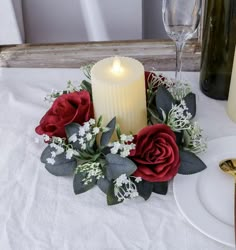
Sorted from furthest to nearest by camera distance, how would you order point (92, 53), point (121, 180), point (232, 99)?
point (92, 53)
point (232, 99)
point (121, 180)

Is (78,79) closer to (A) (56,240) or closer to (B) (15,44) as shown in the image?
(B) (15,44)

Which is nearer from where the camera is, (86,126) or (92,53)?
(86,126)

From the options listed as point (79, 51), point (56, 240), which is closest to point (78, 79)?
point (79, 51)

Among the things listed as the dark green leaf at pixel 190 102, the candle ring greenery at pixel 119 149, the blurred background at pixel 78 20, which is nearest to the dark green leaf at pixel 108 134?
the candle ring greenery at pixel 119 149

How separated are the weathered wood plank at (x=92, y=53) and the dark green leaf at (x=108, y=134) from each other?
0.70ft

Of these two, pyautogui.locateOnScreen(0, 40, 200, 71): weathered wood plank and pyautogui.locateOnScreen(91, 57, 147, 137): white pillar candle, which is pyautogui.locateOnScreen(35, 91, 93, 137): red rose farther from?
pyautogui.locateOnScreen(0, 40, 200, 71): weathered wood plank

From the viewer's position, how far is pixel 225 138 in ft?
1.49

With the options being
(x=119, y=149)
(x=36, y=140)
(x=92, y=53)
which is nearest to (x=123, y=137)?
(x=119, y=149)

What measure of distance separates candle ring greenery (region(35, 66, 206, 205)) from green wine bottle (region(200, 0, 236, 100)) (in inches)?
3.7

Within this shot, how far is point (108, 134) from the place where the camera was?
0.40 m

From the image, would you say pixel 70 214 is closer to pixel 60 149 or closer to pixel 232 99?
pixel 60 149

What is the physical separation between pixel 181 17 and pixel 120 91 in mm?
140

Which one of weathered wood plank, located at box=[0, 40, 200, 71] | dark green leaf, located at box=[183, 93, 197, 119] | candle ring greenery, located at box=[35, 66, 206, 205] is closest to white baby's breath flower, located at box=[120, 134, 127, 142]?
candle ring greenery, located at box=[35, 66, 206, 205]

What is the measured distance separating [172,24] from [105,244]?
0.27m
